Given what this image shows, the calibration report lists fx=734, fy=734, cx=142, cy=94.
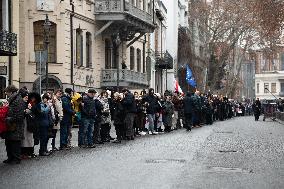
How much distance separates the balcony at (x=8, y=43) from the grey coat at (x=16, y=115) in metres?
15.5

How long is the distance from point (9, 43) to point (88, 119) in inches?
487

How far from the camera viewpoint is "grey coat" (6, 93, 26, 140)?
1620 cm

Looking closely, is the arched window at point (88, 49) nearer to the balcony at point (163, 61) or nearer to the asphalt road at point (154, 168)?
the balcony at point (163, 61)

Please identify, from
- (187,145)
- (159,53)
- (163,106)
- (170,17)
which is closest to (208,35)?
(170,17)

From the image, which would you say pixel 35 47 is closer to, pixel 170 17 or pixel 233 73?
pixel 170 17

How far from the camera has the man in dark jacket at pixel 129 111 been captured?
2497 cm

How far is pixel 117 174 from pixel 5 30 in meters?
20.3

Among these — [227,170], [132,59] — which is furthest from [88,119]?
[132,59]

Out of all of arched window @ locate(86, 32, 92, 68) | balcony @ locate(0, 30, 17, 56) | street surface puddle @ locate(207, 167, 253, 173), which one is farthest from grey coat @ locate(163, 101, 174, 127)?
street surface puddle @ locate(207, 167, 253, 173)

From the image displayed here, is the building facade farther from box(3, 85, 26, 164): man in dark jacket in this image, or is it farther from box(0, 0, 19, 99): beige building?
box(3, 85, 26, 164): man in dark jacket

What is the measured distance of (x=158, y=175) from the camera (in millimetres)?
13516

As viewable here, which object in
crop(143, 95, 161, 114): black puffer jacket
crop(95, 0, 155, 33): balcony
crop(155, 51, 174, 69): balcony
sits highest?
crop(95, 0, 155, 33): balcony

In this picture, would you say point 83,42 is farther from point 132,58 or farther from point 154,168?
point 154,168

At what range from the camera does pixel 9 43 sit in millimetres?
32406
